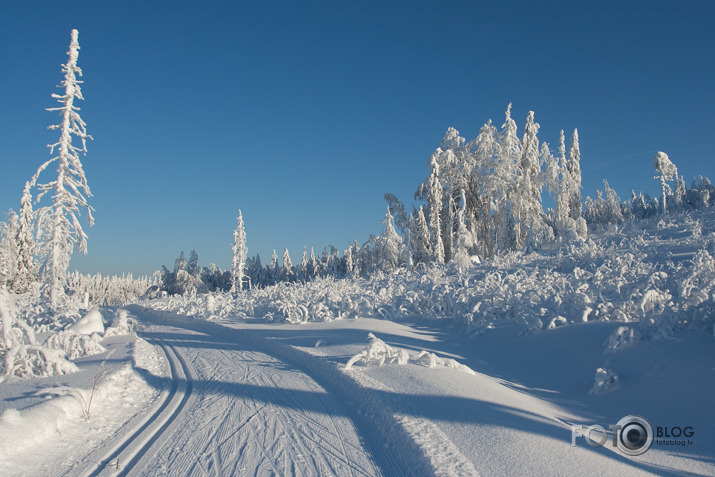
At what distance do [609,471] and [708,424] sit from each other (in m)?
1.88

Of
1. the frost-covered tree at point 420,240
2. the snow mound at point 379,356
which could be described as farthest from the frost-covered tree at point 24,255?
the snow mound at point 379,356

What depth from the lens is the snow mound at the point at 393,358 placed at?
6.36 metres

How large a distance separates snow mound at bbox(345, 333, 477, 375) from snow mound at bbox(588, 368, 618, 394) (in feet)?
5.73

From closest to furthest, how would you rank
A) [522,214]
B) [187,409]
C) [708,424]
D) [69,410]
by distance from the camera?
[708,424] → [69,410] → [187,409] → [522,214]

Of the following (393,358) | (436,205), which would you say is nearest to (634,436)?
(393,358)

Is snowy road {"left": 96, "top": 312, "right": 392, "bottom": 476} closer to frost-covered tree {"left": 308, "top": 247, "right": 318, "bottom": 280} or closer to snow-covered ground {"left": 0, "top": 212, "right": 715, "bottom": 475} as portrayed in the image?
snow-covered ground {"left": 0, "top": 212, "right": 715, "bottom": 475}

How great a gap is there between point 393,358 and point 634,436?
11.4ft

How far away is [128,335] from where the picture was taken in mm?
12273

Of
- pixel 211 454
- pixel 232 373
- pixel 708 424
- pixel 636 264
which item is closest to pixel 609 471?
pixel 708 424

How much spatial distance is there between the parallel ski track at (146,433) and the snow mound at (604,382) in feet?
19.5

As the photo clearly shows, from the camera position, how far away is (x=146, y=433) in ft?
14.4

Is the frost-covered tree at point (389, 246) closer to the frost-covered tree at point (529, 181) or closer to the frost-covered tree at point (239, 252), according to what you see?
the frost-covered tree at point (529, 181)

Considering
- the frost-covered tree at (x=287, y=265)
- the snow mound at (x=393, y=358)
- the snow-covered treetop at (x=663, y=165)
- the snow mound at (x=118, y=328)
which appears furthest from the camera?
the frost-covered tree at (x=287, y=265)

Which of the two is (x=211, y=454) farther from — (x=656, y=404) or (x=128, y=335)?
(x=128, y=335)
